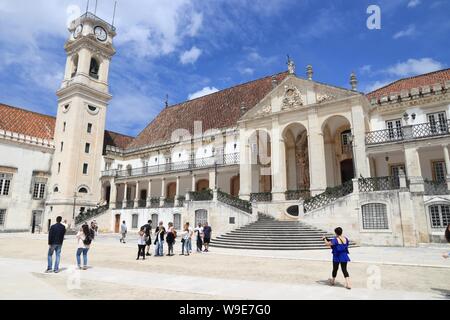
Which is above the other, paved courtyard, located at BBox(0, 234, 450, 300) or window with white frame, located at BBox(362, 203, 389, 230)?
window with white frame, located at BBox(362, 203, 389, 230)

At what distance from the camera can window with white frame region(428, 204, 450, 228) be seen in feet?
49.5

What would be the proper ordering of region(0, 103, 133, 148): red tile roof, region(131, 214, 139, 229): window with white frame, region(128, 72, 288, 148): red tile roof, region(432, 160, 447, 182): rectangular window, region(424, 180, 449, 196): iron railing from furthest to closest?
region(0, 103, 133, 148): red tile roof, region(128, 72, 288, 148): red tile roof, region(131, 214, 139, 229): window with white frame, region(432, 160, 447, 182): rectangular window, region(424, 180, 449, 196): iron railing

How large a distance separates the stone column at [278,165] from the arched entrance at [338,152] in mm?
3625

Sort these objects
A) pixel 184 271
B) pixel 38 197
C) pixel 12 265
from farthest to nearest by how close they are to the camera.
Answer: pixel 38 197, pixel 12 265, pixel 184 271

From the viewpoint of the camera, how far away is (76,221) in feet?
102

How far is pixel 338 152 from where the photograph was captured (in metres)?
24.0

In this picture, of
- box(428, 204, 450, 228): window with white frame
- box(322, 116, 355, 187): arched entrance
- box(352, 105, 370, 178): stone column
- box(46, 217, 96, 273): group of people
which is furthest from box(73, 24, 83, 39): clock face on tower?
box(428, 204, 450, 228): window with white frame

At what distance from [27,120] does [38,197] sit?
32.0ft

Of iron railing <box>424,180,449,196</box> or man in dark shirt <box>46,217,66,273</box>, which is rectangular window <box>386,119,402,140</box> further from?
man in dark shirt <box>46,217,66,273</box>

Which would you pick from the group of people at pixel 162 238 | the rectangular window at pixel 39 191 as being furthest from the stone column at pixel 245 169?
the rectangular window at pixel 39 191

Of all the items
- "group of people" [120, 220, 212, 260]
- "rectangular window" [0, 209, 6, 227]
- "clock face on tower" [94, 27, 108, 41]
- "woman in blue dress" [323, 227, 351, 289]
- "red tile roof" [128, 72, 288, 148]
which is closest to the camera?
"woman in blue dress" [323, 227, 351, 289]

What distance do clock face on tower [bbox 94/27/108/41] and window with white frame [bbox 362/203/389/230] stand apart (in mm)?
36754
